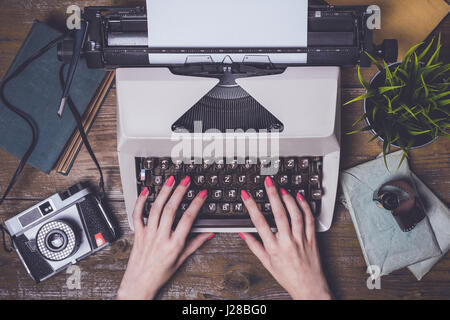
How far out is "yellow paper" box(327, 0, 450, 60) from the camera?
1011 millimetres

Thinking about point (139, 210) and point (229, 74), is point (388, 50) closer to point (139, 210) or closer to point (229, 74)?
point (229, 74)

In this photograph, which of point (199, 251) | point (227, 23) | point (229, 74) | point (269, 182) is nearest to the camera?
point (227, 23)

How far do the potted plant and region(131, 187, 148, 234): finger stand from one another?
67 centimetres

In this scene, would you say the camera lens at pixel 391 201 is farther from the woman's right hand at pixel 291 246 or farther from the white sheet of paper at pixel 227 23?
the white sheet of paper at pixel 227 23

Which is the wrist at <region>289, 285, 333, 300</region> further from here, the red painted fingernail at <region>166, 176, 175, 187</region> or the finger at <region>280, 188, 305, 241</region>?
the red painted fingernail at <region>166, 176, 175, 187</region>

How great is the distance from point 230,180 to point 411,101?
558mm

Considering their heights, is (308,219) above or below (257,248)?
above

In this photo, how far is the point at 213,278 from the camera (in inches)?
48.2

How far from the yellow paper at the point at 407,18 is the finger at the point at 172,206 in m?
0.73

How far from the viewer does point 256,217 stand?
43.4 inches

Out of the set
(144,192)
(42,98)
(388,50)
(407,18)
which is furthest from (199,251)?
(407,18)

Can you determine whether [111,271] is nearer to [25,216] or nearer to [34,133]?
[25,216]

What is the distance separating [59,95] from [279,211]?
80 centimetres
